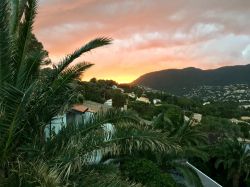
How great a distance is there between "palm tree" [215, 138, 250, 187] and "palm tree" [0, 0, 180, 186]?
103 feet

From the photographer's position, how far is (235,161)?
42.7 meters

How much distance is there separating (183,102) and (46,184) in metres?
87.7

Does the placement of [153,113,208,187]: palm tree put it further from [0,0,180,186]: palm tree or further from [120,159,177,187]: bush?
[0,0,180,186]: palm tree

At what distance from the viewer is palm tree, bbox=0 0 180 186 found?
9.66 meters

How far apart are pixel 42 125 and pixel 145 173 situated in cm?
1240

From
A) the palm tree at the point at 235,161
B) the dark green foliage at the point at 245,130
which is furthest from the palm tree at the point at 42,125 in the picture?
the dark green foliage at the point at 245,130

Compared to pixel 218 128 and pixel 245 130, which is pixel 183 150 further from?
pixel 245 130

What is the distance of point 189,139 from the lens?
1358 inches

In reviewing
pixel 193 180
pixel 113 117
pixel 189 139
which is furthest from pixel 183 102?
pixel 113 117

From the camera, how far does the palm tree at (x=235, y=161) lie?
42256 mm

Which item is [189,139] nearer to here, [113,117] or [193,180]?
[193,180]

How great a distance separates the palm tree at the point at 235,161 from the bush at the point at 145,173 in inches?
784

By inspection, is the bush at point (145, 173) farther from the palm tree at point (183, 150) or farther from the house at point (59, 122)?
the house at point (59, 122)

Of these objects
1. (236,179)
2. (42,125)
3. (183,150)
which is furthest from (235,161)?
(42,125)
